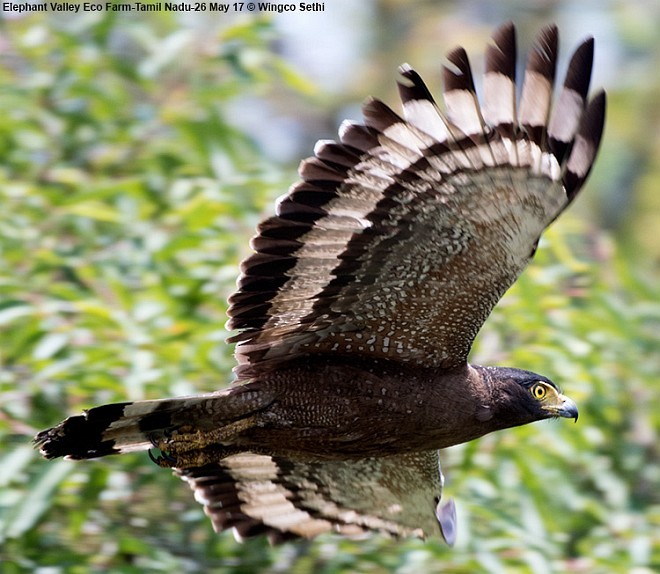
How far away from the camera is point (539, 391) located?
5645 millimetres

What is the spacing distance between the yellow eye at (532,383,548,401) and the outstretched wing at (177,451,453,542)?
0.78m

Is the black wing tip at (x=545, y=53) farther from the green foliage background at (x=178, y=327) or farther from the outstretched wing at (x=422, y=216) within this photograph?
the green foliage background at (x=178, y=327)

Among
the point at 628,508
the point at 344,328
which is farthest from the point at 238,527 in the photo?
the point at 628,508

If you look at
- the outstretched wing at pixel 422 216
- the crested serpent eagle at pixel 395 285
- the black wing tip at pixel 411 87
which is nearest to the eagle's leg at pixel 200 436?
the crested serpent eagle at pixel 395 285

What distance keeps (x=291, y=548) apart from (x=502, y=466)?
4.17ft

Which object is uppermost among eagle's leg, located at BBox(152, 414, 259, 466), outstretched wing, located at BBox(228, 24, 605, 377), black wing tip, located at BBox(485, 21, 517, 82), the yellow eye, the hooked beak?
black wing tip, located at BBox(485, 21, 517, 82)

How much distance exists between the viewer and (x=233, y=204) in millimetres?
6645

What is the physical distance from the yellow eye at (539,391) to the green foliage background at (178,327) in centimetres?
79

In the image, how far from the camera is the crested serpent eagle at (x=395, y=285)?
15.4ft

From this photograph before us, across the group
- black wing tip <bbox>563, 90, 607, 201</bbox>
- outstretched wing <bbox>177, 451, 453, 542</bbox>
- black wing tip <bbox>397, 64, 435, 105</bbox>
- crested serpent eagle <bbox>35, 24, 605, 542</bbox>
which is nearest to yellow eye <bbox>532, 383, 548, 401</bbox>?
crested serpent eagle <bbox>35, 24, 605, 542</bbox>

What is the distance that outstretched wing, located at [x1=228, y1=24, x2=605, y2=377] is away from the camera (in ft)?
15.3

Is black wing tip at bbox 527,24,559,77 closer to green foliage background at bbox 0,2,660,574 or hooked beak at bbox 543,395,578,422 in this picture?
hooked beak at bbox 543,395,578,422

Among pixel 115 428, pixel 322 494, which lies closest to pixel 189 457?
pixel 115 428

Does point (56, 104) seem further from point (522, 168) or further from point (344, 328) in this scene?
point (522, 168)
